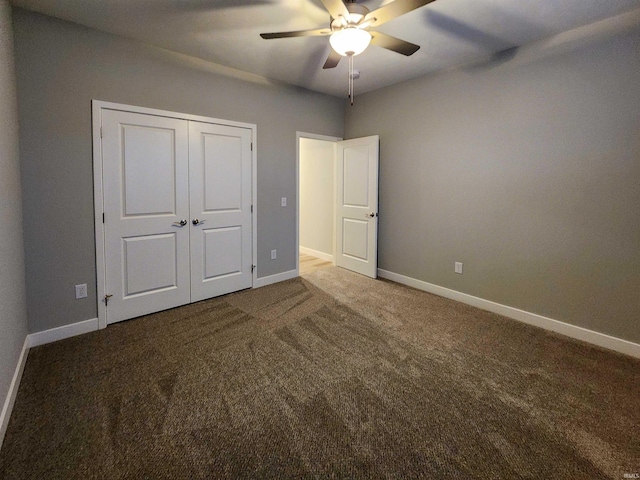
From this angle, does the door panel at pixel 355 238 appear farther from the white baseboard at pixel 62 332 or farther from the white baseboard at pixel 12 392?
the white baseboard at pixel 12 392

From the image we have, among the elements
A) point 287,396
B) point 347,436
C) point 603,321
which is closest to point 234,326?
point 287,396

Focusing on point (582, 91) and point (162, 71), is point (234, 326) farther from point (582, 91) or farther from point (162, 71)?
point (582, 91)

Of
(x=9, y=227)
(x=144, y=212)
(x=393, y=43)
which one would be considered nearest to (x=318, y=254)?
(x=144, y=212)

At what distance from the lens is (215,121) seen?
136 inches

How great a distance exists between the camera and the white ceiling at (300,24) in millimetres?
2309

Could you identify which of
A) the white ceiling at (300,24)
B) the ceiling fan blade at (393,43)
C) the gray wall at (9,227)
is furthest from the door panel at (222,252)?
the ceiling fan blade at (393,43)

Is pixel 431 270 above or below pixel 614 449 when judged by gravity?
above

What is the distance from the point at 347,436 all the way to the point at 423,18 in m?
2.98

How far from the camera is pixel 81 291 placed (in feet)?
9.06

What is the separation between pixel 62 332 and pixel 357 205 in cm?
359

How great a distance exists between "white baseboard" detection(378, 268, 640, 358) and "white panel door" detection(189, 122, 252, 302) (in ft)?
7.26

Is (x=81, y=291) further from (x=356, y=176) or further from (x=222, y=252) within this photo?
(x=356, y=176)

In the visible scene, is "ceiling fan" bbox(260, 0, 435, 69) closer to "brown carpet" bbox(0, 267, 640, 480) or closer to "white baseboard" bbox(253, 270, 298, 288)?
"brown carpet" bbox(0, 267, 640, 480)

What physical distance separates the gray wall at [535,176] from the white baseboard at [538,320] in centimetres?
6
